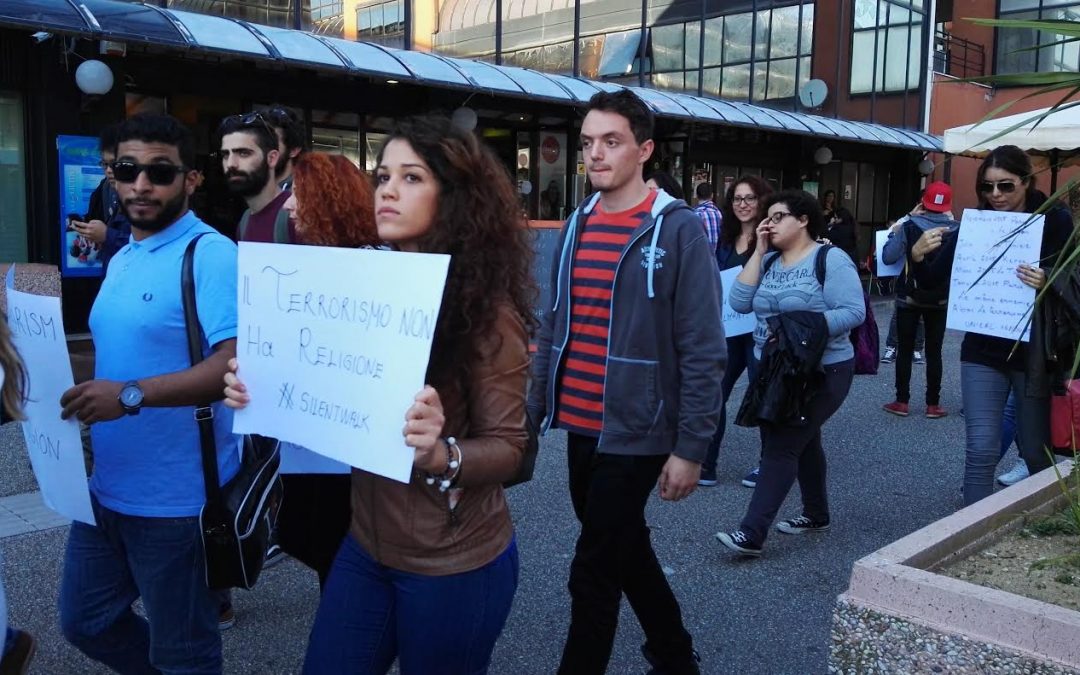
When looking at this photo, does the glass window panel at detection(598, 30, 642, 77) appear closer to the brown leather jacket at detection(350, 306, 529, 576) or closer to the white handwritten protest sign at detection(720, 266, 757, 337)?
the white handwritten protest sign at detection(720, 266, 757, 337)

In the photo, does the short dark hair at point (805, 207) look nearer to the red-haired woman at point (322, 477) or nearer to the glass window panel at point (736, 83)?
the red-haired woman at point (322, 477)

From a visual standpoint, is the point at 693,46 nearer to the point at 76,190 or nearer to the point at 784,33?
the point at 784,33

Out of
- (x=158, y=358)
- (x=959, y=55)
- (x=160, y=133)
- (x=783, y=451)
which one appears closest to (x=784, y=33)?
(x=959, y=55)

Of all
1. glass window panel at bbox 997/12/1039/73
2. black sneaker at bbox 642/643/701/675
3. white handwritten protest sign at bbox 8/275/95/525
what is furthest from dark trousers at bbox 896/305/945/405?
glass window panel at bbox 997/12/1039/73

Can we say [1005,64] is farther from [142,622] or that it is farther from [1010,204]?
[142,622]

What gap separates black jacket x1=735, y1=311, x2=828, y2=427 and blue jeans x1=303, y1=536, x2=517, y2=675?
2.58 m

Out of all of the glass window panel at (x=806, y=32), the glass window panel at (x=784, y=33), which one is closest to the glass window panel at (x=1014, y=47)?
the glass window panel at (x=806, y=32)

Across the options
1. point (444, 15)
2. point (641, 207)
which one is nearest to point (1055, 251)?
point (641, 207)

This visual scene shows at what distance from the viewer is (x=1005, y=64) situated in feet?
86.7

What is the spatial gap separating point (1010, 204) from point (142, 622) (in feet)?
13.1

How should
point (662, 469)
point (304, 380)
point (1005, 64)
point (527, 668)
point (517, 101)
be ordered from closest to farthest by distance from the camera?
point (304, 380), point (662, 469), point (527, 668), point (517, 101), point (1005, 64)

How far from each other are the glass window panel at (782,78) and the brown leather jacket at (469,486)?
1859 centimetres

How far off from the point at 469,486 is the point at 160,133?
1340 millimetres

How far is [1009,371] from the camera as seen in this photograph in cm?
438
